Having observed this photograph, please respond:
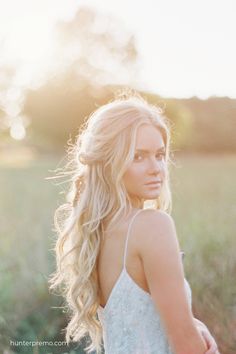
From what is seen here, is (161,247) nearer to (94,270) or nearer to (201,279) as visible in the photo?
(94,270)

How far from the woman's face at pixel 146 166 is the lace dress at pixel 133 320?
0.13 meters

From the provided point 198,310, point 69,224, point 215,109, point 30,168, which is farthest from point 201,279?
point 30,168

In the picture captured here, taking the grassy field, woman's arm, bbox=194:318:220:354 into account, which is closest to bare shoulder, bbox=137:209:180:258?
woman's arm, bbox=194:318:220:354

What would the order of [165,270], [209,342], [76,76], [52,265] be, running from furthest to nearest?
1. [76,76]
2. [52,265]
3. [209,342]
4. [165,270]

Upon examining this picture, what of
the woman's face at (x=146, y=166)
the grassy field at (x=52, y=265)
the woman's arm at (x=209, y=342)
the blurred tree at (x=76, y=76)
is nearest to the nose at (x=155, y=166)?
the woman's face at (x=146, y=166)

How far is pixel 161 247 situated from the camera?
59.7 inches

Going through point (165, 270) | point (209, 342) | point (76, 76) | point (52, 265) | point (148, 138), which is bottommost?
point (209, 342)

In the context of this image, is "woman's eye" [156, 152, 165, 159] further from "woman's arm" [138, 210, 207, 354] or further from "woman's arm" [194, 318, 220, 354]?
"woman's arm" [194, 318, 220, 354]

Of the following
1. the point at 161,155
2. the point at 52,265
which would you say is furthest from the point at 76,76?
the point at 161,155

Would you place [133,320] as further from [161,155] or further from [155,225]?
[161,155]

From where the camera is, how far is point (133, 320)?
5.45ft

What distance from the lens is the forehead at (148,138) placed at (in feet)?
5.40

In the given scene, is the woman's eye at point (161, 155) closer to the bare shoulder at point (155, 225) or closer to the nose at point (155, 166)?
the nose at point (155, 166)

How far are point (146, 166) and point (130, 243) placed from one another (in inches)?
8.0
